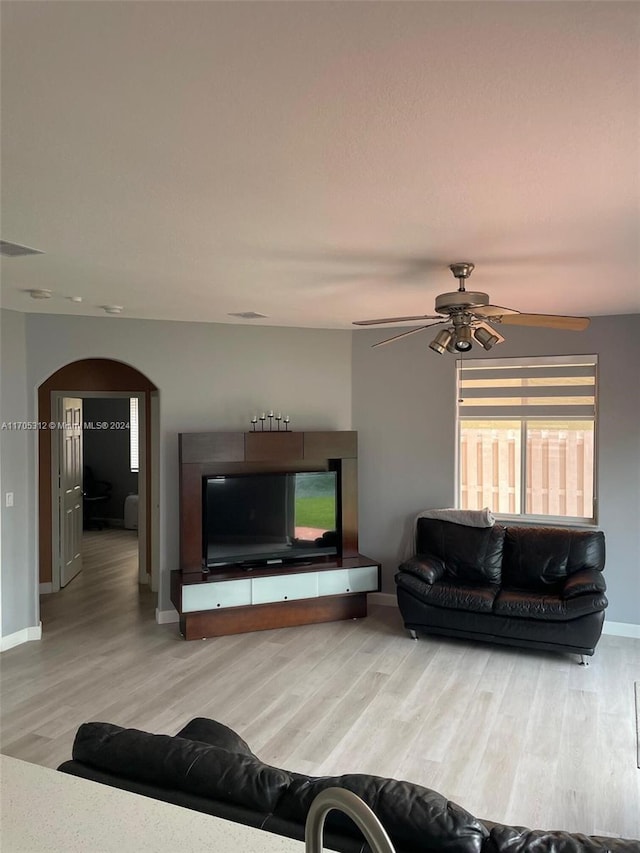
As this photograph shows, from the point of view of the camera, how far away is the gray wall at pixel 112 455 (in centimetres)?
1115

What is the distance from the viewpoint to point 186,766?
6.57 ft

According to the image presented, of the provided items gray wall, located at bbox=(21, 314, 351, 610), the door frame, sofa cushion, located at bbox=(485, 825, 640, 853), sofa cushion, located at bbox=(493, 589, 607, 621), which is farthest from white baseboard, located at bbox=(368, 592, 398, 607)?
sofa cushion, located at bbox=(485, 825, 640, 853)

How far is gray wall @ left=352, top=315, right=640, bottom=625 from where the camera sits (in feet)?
18.1

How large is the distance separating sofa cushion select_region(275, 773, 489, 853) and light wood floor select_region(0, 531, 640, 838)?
5.12ft

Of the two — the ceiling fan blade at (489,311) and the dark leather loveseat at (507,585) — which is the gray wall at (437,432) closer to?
the dark leather loveseat at (507,585)

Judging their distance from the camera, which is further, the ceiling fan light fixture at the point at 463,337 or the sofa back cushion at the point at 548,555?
the sofa back cushion at the point at 548,555

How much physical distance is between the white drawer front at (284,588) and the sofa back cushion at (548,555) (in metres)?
1.70

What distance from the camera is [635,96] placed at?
5.66ft

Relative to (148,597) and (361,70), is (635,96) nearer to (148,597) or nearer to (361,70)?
Result: (361,70)

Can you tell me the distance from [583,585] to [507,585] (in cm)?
76

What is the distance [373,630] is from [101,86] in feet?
16.1

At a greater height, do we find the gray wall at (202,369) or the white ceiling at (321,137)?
the white ceiling at (321,137)

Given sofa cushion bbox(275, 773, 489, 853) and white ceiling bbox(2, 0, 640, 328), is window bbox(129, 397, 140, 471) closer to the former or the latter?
white ceiling bbox(2, 0, 640, 328)

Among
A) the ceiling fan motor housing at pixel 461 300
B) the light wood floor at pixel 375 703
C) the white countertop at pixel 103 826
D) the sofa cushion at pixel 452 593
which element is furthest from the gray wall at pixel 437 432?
the white countertop at pixel 103 826
